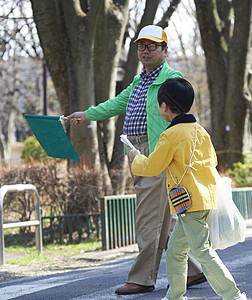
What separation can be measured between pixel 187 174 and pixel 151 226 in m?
1.22

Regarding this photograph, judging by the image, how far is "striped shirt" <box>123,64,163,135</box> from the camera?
16.7ft

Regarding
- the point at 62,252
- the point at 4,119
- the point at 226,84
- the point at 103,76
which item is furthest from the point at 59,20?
the point at 4,119

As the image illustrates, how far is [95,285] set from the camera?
18.5 feet

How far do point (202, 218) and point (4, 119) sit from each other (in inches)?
2183

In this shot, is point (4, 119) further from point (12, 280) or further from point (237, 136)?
point (12, 280)

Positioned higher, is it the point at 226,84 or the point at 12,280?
the point at 226,84

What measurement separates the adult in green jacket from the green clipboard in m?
0.89

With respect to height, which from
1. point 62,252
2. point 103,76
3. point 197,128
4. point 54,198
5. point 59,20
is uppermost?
point 59,20

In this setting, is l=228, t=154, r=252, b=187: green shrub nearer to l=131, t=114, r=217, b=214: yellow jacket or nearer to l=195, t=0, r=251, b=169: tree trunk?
l=195, t=0, r=251, b=169: tree trunk

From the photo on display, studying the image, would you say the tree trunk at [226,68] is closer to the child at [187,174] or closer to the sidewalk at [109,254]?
the sidewalk at [109,254]

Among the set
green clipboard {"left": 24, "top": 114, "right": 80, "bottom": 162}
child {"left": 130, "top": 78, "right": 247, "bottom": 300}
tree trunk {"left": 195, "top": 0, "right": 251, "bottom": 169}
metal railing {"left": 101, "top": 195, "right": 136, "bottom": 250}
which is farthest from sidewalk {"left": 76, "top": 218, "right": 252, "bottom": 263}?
tree trunk {"left": 195, "top": 0, "right": 251, "bottom": 169}

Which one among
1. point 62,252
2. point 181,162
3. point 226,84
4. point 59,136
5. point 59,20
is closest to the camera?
point 181,162

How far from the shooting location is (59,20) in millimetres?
10703

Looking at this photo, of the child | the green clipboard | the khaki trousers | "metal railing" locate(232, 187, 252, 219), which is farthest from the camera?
"metal railing" locate(232, 187, 252, 219)
